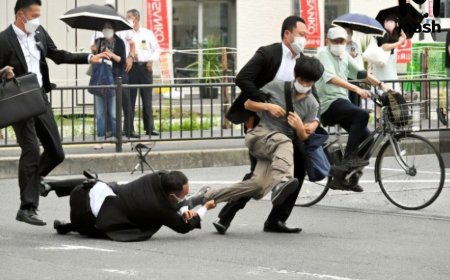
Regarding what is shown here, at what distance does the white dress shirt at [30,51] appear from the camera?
37.8ft

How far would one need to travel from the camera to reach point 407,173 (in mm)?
13203

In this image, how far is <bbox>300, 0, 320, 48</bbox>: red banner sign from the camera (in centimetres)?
2764

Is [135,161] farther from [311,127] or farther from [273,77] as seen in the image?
[311,127]

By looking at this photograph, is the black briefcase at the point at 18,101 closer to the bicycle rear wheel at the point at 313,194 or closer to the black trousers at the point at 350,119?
the black trousers at the point at 350,119

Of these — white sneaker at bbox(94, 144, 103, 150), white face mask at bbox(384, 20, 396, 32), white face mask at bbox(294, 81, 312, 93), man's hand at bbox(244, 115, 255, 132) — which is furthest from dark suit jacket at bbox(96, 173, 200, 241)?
white face mask at bbox(384, 20, 396, 32)

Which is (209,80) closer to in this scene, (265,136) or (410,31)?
(410,31)

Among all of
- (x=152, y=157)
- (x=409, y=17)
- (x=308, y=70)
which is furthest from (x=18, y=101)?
(x=409, y=17)

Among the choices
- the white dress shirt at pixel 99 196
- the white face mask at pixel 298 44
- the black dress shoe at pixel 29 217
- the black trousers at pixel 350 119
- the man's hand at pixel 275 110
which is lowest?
the black dress shoe at pixel 29 217

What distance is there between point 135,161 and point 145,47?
3946 millimetres

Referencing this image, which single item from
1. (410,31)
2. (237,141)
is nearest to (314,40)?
(410,31)

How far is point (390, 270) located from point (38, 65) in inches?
142

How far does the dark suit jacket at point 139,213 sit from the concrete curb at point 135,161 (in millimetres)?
5599

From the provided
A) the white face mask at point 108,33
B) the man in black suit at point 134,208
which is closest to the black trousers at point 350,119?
the man in black suit at point 134,208

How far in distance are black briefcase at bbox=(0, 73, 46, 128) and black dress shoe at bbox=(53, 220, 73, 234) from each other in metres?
0.87
